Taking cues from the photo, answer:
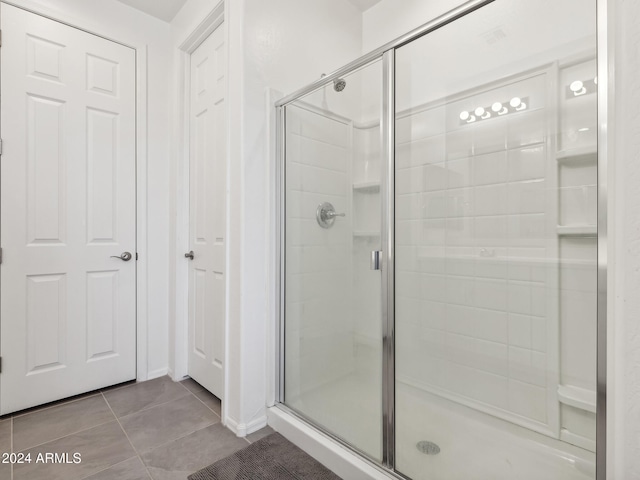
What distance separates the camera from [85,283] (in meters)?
2.16

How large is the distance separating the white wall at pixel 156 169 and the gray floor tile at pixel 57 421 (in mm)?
447

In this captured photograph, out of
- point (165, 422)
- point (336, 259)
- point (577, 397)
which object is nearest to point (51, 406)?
point (165, 422)

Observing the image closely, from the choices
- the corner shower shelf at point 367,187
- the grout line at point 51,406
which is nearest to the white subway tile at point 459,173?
the corner shower shelf at point 367,187

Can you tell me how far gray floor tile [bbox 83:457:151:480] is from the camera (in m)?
1.42

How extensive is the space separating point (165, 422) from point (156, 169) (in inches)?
64.7

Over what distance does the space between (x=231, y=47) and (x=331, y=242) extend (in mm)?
1167

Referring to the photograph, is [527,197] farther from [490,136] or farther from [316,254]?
[316,254]

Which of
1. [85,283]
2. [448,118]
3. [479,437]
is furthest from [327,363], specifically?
[85,283]

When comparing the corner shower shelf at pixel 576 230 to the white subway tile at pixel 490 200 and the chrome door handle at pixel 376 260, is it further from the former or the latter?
the chrome door handle at pixel 376 260

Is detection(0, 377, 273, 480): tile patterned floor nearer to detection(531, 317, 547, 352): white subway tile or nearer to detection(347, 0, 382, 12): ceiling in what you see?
detection(531, 317, 547, 352): white subway tile

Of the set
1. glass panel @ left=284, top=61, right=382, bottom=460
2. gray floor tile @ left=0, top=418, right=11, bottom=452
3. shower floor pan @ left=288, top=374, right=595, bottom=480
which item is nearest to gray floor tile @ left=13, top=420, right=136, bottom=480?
gray floor tile @ left=0, top=418, right=11, bottom=452

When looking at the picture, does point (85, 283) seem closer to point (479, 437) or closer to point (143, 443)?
point (143, 443)

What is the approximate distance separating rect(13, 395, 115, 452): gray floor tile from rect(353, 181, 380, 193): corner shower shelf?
183 centimetres

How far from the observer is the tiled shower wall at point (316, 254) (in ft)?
5.61
